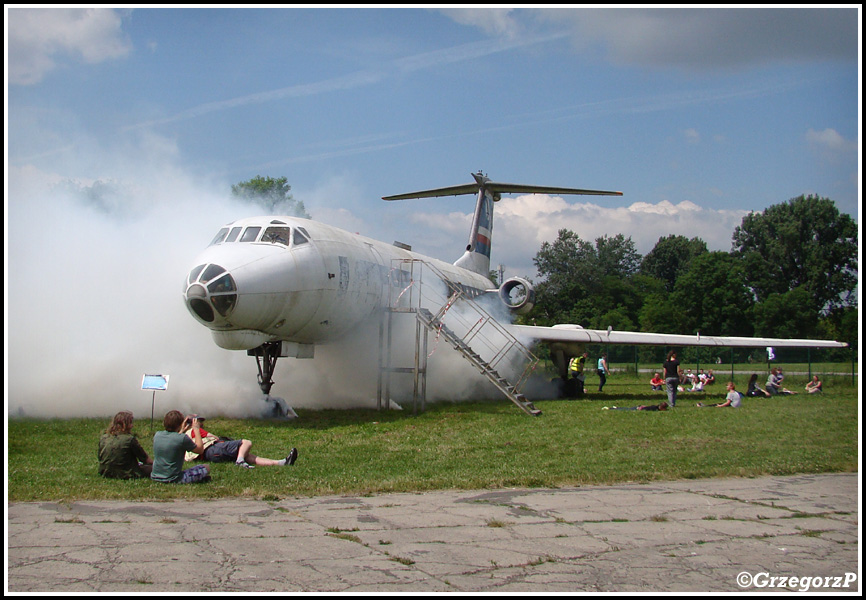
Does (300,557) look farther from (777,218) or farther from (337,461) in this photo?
(777,218)

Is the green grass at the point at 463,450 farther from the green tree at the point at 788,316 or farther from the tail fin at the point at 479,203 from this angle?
the tail fin at the point at 479,203

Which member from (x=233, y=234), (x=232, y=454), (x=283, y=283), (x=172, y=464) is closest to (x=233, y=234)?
A: (x=233, y=234)

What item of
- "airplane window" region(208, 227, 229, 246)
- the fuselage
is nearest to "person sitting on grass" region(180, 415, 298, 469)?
the fuselage

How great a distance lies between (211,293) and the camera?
14078 mm

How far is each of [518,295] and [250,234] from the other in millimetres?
11248

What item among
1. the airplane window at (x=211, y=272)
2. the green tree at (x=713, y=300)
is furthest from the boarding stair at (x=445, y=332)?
the green tree at (x=713, y=300)

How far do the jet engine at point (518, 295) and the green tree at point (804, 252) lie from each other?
7.03 metres

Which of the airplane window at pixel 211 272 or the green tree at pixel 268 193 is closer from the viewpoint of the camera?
the airplane window at pixel 211 272

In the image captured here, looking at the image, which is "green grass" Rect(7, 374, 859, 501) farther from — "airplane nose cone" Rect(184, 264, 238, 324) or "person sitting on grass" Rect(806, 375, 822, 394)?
"person sitting on grass" Rect(806, 375, 822, 394)

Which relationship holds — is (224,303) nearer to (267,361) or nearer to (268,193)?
(267,361)

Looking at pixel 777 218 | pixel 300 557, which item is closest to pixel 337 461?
pixel 300 557

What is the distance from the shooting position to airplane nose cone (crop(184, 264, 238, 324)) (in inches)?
555

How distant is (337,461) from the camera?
10844 mm

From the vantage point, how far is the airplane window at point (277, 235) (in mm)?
15875
